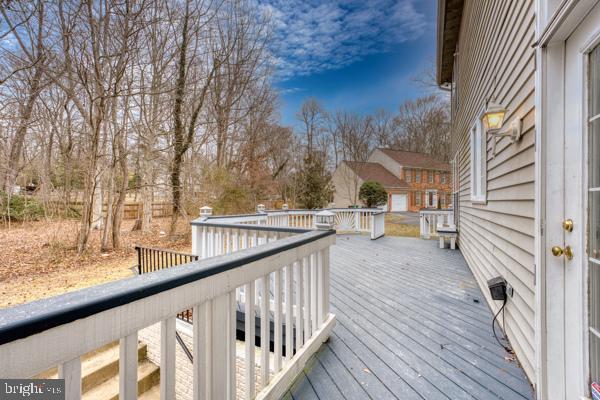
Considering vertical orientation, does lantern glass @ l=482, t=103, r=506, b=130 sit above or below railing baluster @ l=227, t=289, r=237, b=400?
above

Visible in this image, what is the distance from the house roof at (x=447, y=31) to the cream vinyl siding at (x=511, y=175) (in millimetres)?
2415

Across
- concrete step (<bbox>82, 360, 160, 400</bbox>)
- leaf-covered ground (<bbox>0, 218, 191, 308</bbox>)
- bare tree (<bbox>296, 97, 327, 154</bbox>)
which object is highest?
bare tree (<bbox>296, 97, 327, 154</bbox>)

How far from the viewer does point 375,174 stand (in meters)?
24.0

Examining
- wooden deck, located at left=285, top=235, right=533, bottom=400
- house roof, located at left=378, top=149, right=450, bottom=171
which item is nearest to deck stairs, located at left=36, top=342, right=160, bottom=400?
wooden deck, located at left=285, top=235, right=533, bottom=400

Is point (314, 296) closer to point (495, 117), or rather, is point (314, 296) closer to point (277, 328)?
point (277, 328)

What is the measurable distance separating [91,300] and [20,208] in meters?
11.5

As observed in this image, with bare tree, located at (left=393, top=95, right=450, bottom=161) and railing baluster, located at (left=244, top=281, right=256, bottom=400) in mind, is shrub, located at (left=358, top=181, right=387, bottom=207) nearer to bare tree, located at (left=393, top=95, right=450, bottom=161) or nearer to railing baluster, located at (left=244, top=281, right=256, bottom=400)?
bare tree, located at (left=393, top=95, right=450, bottom=161)

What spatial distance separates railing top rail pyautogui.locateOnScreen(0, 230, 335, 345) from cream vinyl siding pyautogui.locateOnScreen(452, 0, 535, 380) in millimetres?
2257

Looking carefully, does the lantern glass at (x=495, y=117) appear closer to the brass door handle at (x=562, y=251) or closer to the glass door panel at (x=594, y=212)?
A: the glass door panel at (x=594, y=212)

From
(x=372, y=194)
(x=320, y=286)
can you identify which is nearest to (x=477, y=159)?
(x=320, y=286)

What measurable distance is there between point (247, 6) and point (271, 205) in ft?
29.3

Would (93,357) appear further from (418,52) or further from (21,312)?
(418,52)

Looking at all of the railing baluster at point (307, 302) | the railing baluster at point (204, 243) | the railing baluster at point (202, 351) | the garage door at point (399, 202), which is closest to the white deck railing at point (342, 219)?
the railing baluster at point (204, 243)

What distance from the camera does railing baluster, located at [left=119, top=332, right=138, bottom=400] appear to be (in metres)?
0.91
